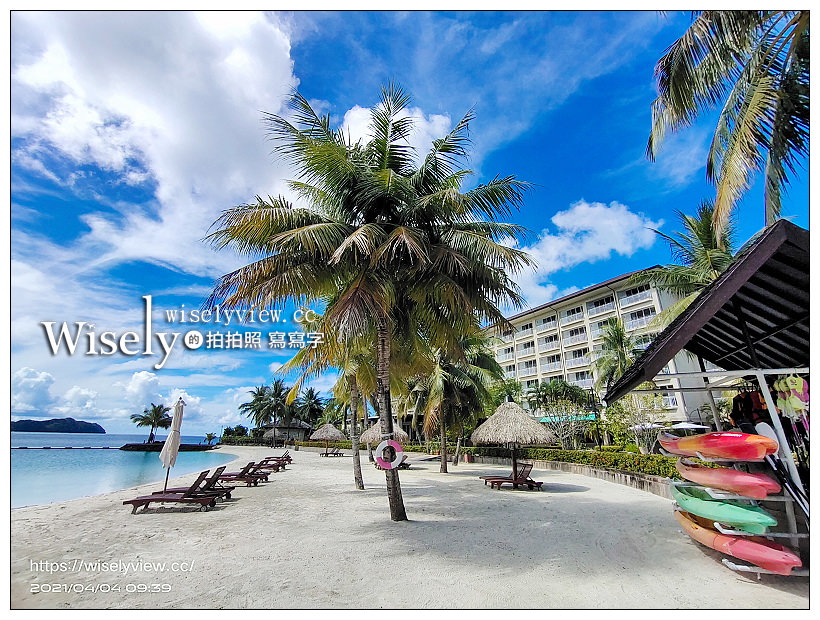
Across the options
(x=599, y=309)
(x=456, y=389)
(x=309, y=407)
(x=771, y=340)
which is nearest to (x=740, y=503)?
(x=771, y=340)

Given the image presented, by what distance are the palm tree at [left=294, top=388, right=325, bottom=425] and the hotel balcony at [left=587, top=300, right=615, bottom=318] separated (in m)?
42.5

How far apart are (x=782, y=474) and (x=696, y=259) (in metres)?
16.8

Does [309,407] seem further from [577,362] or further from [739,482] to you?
[739,482]

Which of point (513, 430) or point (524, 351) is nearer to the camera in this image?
point (513, 430)

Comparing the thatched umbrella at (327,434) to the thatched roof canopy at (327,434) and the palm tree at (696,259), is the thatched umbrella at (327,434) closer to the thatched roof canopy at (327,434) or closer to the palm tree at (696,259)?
the thatched roof canopy at (327,434)

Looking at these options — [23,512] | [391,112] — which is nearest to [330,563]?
[391,112]

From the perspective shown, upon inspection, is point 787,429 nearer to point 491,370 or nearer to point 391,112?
point 391,112

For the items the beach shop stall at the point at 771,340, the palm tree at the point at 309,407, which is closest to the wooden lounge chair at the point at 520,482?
the beach shop stall at the point at 771,340

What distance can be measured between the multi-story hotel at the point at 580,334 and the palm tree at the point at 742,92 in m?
30.2

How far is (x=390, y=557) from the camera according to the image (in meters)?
6.29

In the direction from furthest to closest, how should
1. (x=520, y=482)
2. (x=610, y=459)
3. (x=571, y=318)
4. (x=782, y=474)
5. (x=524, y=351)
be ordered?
1. (x=524, y=351)
2. (x=571, y=318)
3. (x=610, y=459)
4. (x=520, y=482)
5. (x=782, y=474)

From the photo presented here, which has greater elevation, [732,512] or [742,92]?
[742,92]

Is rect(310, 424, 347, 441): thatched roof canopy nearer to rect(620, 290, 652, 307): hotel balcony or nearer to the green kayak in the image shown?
rect(620, 290, 652, 307): hotel balcony
